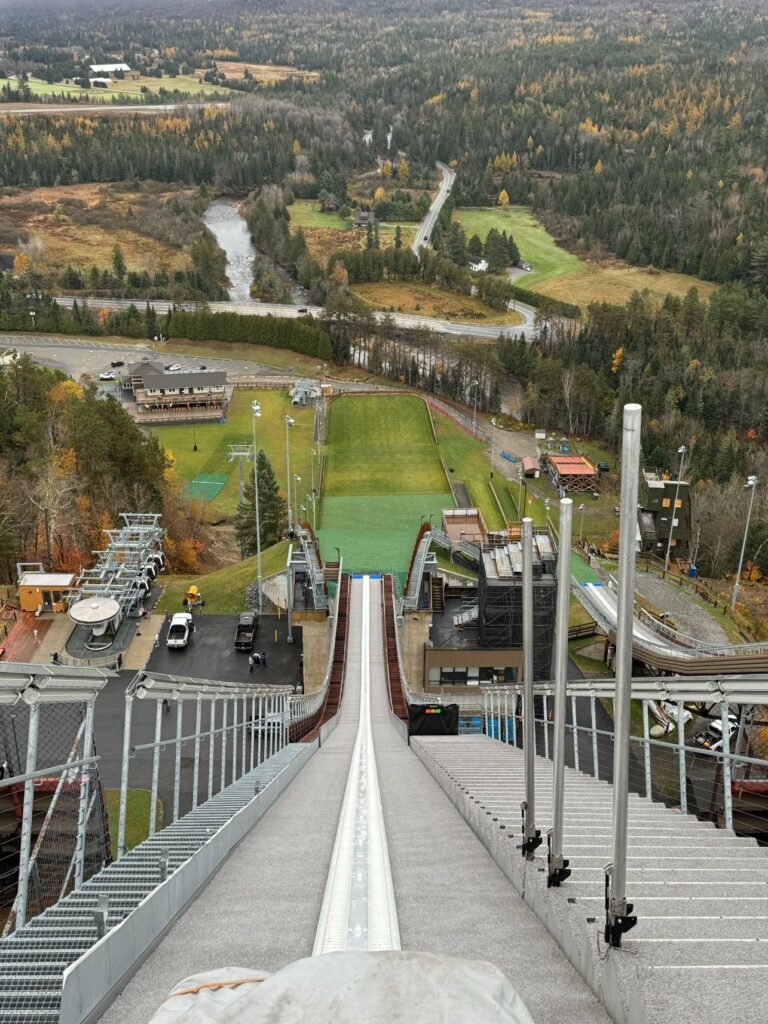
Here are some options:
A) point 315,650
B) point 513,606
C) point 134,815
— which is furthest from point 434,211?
point 134,815

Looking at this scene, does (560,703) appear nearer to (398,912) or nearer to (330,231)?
(398,912)

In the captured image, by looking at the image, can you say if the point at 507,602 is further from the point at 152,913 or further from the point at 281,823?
the point at 152,913

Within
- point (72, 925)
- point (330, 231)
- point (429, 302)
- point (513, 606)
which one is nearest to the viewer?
point (72, 925)

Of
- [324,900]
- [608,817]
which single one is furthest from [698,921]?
[608,817]

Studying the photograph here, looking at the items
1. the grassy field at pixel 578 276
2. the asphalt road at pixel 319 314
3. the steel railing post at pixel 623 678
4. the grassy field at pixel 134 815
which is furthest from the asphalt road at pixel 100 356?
the steel railing post at pixel 623 678

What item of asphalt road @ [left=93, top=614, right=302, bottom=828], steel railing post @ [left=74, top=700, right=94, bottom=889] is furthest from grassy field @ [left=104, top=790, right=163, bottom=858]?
steel railing post @ [left=74, top=700, right=94, bottom=889]

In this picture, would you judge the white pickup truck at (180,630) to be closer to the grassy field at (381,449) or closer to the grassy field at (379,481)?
the grassy field at (379,481)
